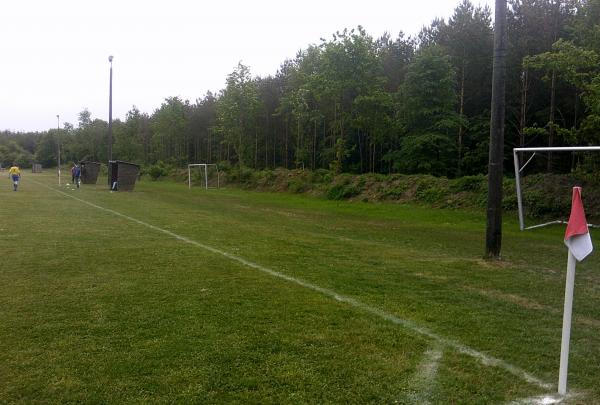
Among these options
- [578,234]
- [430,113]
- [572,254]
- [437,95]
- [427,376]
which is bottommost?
[427,376]

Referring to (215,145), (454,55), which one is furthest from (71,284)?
(215,145)

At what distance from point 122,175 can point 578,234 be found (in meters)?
34.8

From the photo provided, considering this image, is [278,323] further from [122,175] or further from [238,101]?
[238,101]

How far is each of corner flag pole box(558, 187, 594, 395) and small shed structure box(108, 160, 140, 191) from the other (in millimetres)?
34462

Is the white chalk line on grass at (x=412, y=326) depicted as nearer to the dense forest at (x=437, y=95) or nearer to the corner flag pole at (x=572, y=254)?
the corner flag pole at (x=572, y=254)

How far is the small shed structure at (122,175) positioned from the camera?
3534cm

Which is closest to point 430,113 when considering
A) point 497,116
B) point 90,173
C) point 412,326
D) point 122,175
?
Answer: point 122,175

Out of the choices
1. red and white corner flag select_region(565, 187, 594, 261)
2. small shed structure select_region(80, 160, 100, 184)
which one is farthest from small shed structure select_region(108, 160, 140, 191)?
red and white corner flag select_region(565, 187, 594, 261)

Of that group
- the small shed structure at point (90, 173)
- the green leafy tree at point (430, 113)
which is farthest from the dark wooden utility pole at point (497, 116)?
the small shed structure at point (90, 173)

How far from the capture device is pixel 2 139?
15200 centimetres

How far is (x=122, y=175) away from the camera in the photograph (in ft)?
116

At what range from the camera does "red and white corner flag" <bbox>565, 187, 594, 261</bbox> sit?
3.87 meters

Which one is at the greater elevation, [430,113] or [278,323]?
[430,113]

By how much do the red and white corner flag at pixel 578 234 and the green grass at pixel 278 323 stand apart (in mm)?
1066
